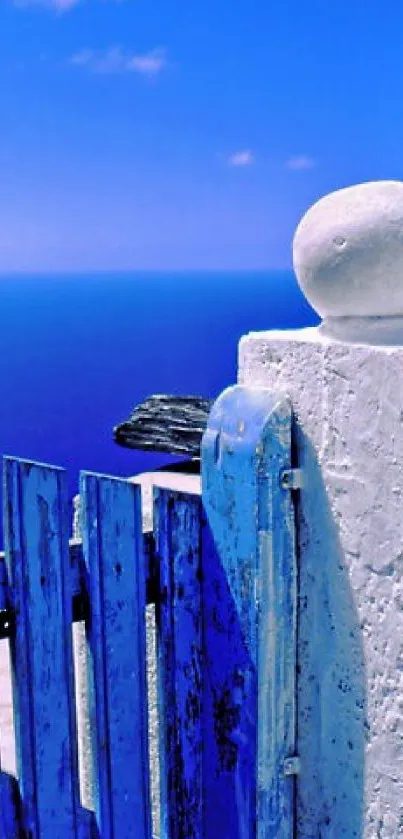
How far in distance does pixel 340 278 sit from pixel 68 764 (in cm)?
113

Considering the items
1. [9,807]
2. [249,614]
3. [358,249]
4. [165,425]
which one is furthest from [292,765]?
[165,425]

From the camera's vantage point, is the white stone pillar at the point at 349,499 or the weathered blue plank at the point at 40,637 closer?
the white stone pillar at the point at 349,499

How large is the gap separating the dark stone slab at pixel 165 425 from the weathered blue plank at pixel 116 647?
2.23 metres

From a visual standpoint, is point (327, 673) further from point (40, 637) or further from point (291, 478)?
point (40, 637)

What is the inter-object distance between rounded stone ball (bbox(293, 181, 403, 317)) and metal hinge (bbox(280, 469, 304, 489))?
338 millimetres

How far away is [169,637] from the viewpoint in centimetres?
212

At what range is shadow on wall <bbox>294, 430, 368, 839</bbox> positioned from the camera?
6.34ft

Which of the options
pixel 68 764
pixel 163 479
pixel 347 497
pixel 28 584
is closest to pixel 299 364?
pixel 347 497

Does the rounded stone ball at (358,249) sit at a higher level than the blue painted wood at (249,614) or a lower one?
higher

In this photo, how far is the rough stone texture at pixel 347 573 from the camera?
5.96ft

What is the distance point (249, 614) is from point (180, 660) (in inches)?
9.1

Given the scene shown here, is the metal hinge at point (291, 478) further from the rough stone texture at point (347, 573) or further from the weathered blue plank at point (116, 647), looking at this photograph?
the weathered blue plank at point (116, 647)

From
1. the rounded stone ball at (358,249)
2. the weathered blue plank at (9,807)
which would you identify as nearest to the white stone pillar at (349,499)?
the rounded stone ball at (358,249)

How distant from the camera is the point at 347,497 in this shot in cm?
189
